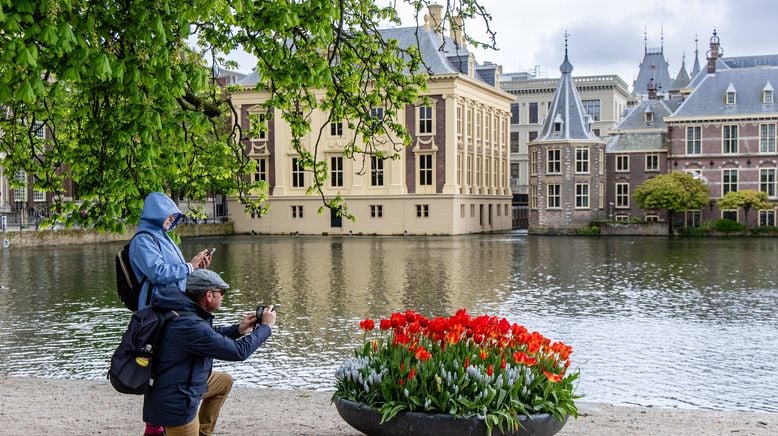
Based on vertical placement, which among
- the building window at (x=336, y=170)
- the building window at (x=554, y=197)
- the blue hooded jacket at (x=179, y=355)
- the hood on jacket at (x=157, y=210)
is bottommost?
the blue hooded jacket at (x=179, y=355)

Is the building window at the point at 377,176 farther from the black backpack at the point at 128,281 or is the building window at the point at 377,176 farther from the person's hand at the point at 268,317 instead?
the person's hand at the point at 268,317

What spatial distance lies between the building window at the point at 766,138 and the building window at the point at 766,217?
4.38 m

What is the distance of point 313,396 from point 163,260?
380cm

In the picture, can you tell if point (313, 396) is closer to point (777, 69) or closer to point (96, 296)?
point (96, 296)

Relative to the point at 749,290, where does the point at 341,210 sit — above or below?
above

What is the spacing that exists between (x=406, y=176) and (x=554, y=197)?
36.6 feet

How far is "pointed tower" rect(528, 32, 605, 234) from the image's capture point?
216 ft

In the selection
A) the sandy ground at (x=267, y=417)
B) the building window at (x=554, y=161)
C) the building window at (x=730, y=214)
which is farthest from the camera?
the building window at (x=554, y=161)

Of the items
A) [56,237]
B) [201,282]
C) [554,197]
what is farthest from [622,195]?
[201,282]

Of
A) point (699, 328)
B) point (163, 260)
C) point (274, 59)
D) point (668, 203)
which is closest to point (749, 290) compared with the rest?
point (699, 328)

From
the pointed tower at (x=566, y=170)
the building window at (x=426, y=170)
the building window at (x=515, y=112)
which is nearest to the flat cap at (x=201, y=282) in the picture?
the building window at (x=426, y=170)

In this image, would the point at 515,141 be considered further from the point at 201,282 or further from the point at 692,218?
the point at 201,282

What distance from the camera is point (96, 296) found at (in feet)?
75.8

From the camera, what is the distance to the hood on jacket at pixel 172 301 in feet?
20.1
